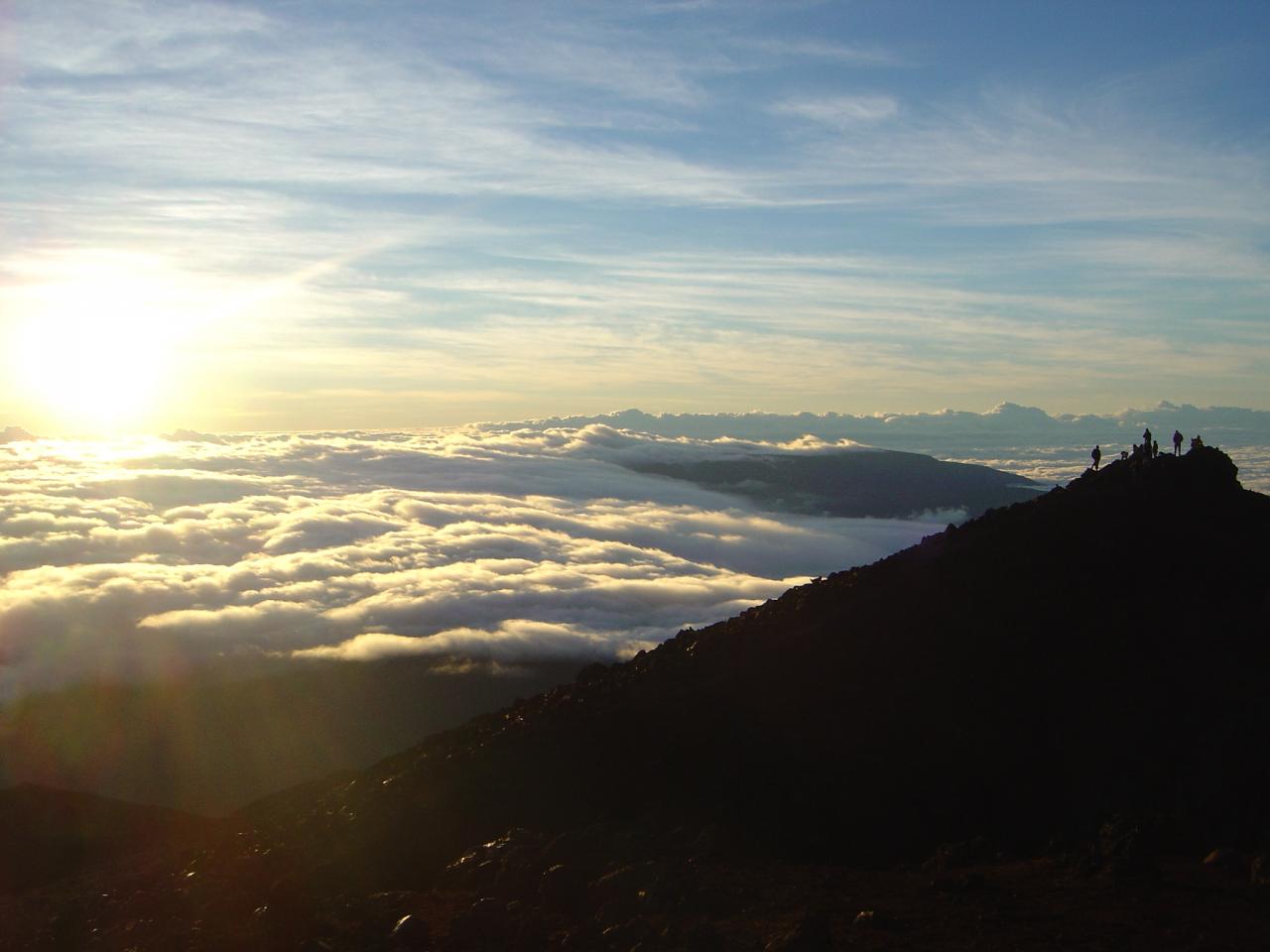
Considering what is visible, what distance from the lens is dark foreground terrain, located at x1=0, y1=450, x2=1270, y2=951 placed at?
19.6 meters

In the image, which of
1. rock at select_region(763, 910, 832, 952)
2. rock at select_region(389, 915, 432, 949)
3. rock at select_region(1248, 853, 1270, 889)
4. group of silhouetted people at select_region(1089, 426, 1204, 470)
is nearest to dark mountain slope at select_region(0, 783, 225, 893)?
rock at select_region(389, 915, 432, 949)

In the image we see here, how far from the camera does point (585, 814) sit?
28.6m

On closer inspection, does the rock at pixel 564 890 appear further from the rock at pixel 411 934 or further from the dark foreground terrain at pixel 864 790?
the rock at pixel 411 934

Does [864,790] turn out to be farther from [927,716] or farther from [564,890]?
[564,890]

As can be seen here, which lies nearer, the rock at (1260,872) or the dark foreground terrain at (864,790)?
the rock at (1260,872)

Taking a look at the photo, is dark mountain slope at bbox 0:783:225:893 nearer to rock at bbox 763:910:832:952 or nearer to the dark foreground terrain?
the dark foreground terrain

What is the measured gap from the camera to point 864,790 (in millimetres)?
27906

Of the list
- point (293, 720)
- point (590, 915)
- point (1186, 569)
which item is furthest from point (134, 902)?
point (293, 720)

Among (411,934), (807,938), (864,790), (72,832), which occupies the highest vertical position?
(807,938)

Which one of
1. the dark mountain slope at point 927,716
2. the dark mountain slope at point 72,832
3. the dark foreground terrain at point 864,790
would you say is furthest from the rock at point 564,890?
the dark mountain slope at point 72,832

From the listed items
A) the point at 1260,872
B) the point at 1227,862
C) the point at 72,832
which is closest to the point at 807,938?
the point at 1260,872

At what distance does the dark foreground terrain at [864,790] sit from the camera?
19.6 metres

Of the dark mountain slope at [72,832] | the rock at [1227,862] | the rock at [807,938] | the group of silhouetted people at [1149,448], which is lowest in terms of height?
the dark mountain slope at [72,832]

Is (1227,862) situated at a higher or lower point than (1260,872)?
lower
